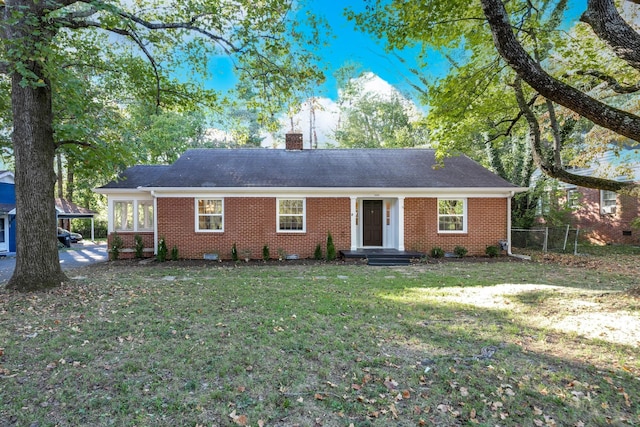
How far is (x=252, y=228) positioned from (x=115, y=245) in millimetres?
5360

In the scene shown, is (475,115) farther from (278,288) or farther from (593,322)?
(278,288)

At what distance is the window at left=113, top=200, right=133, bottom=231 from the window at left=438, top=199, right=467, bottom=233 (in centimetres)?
1229

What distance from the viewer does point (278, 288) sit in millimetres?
7520

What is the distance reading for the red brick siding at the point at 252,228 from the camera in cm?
1260

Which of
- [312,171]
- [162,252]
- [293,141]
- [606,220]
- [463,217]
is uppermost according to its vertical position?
[293,141]

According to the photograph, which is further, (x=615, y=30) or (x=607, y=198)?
(x=607, y=198)

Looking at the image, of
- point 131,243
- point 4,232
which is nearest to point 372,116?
point 131,243

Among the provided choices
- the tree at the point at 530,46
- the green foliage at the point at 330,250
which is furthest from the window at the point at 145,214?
the tree at the point at 530,46

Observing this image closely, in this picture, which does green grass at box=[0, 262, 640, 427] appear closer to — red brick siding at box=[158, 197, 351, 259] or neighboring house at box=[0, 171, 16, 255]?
red brick siding at box=[158, 197, 351, 259]

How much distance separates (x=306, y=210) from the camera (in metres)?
12.9

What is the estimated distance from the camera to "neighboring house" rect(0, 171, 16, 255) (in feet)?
53.2

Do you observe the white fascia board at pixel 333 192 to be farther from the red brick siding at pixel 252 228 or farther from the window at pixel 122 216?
the window at pixel 122 216

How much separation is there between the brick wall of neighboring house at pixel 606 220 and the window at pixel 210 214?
17723mm

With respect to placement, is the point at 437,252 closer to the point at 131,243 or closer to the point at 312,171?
the point at 312,171
